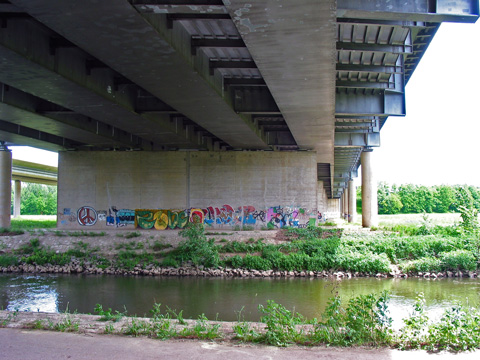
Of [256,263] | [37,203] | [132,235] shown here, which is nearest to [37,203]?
[37,203]

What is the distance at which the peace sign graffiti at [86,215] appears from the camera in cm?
3209

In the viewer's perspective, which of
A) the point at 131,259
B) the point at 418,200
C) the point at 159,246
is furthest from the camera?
the point at 418,200

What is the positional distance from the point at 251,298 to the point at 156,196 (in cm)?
1795

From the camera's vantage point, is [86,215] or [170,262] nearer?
[170,262]

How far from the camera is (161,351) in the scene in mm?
6312

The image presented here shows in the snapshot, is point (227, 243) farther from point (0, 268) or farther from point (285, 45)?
point (285, 45)

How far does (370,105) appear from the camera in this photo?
2172 cm

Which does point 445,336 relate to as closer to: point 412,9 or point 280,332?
point 280,332

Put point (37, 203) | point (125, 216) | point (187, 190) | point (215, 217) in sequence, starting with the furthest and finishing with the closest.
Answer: point (37, 203) → point (125, 216) → point (187, 190) → point (215, 217)

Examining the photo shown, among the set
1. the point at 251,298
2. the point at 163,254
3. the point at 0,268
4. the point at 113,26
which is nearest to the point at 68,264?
the point at 0,268

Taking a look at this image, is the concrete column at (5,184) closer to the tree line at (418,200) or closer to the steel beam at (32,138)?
the steel beam at (32,138)

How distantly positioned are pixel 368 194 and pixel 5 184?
96.1 ft

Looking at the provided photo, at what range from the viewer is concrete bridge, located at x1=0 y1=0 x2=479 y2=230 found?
32.9 feet

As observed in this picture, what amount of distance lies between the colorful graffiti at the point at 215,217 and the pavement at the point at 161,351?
24.3 meters
